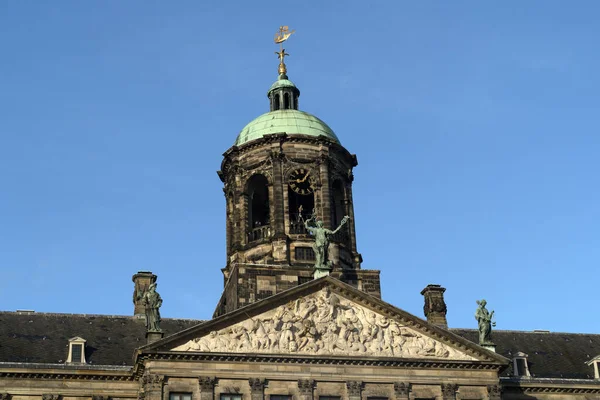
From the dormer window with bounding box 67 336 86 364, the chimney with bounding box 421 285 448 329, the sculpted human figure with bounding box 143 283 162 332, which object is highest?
the chimney with bounding box 421 285 448 329

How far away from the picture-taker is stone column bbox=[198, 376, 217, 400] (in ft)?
130

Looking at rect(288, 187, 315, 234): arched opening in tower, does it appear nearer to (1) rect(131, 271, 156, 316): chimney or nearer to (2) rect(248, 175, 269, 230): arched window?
(2) rect(248, 175, 269, 230): arched window

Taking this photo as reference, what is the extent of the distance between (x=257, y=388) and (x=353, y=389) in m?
3.38

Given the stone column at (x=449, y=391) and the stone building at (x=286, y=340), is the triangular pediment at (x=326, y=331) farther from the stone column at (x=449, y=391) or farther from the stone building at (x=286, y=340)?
the stone column at (x=449, y=391)

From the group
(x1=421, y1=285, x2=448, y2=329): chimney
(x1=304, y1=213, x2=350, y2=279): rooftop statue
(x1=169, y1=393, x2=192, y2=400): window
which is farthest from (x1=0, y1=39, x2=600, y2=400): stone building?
(x1=421, y1=285, x2=448, y2=329): chimney

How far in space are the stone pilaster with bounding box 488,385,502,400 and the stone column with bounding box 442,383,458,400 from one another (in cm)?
124

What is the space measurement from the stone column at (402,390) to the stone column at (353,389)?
1315mm

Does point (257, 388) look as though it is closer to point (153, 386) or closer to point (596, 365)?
point (153, 386)

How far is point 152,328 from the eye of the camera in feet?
134


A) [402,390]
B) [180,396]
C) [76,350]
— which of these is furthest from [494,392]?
[76,350]

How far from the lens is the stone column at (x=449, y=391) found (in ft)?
136

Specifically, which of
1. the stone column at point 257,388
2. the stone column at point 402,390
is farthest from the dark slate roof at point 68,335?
the stone column at point 402,390

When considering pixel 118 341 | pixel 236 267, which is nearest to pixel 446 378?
pixel 236 267

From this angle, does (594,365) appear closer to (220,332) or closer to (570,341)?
(570,341)
